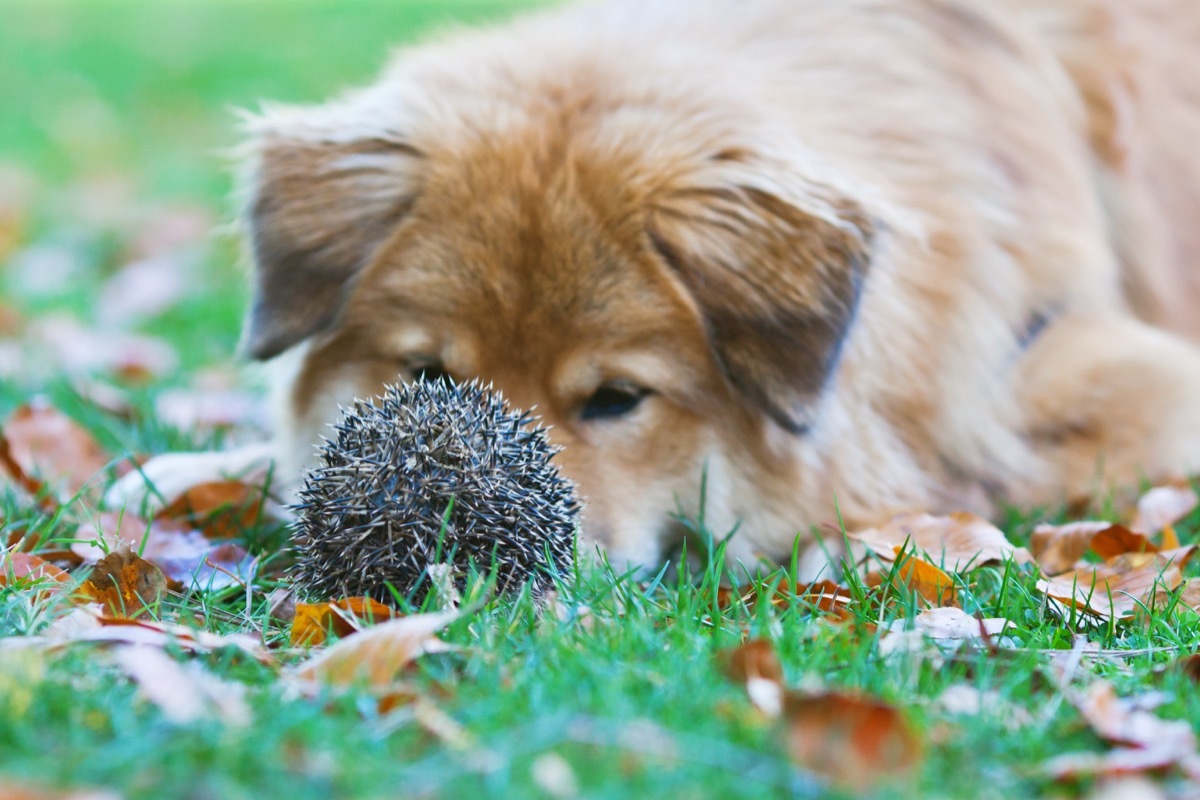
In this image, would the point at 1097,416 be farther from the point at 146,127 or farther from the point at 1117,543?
the point at 146,127

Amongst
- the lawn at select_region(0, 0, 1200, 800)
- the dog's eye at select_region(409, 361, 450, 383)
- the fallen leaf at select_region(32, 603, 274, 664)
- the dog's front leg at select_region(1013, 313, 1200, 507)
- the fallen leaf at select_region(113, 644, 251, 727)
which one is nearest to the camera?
the lawn at select_region(0, 0, 1200, 800)

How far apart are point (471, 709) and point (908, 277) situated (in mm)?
1987

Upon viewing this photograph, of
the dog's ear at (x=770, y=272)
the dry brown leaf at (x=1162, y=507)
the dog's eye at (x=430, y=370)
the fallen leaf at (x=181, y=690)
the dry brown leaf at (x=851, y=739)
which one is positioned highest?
the dog's ear at (x=770, y=272)

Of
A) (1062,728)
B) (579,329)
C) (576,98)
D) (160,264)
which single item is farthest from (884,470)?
(160,264)

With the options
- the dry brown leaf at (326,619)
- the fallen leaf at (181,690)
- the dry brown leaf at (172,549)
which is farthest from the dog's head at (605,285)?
the fallen leaf at (181,690)

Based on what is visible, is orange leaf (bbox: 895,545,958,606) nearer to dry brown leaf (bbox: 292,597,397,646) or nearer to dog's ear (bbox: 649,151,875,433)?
dog's ear (bbox: 649,151,875,433)

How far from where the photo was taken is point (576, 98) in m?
3.33

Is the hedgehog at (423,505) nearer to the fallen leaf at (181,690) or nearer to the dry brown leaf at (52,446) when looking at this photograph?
the fallen leaf at (181,690)

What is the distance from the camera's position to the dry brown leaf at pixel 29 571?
2.55 meters

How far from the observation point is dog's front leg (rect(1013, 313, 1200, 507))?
368 cm

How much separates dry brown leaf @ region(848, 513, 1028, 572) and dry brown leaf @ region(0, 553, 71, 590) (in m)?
1.64

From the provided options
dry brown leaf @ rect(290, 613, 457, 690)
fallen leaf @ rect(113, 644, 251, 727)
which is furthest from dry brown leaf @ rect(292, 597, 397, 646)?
fallen leaf @ rect(113, 644, 251, 727)

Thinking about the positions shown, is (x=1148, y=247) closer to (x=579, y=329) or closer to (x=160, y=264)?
(x=579, y=329)

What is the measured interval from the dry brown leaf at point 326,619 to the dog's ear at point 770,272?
1.10m
